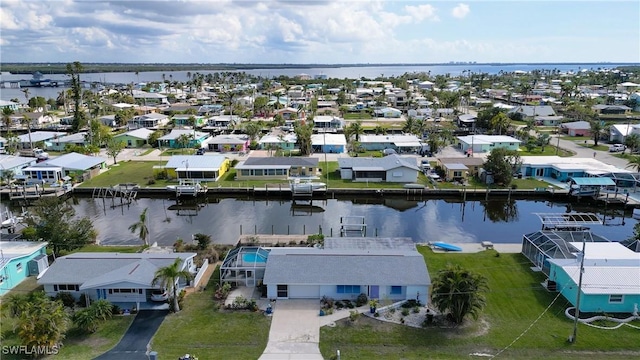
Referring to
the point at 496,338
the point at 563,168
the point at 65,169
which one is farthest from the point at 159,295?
the point at 563,168

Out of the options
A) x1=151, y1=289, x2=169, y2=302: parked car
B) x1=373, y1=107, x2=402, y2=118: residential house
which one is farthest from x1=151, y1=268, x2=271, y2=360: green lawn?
x1=373, y1=107, x2=402, y2=118: residential house

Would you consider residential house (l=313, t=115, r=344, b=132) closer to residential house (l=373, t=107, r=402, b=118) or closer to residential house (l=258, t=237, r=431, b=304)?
residential house (l=373, t=107, r=402, b=118)

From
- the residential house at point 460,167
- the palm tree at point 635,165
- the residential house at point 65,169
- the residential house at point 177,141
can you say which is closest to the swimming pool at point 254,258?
the residential house at point 460,167

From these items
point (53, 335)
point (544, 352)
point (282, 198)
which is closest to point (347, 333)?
point (544, 352)

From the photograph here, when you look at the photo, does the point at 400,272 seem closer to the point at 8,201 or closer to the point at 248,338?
the point at 248,338

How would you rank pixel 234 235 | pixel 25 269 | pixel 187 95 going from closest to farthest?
1. pixel 25 269
2. pixel 234 235
3. pixel 187 95

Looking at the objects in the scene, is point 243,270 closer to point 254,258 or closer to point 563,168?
point 254,258
